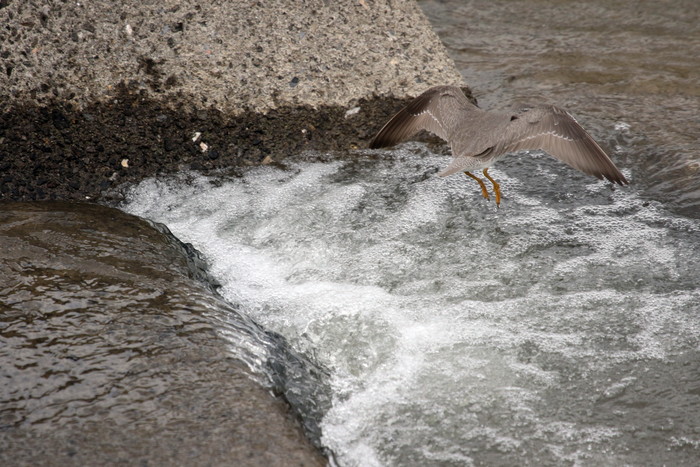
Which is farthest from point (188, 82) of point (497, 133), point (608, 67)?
point (608, 67)

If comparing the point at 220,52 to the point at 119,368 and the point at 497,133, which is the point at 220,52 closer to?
the point at 497,133

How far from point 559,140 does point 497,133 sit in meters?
0.34

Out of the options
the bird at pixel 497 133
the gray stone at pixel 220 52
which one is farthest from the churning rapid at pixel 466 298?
the gray stone at pixel 220 52

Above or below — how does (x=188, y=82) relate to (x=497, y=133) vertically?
above

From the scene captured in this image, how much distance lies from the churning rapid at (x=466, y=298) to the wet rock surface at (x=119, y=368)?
43cm

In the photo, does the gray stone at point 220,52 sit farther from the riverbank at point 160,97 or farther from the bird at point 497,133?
the bird at point 497,133

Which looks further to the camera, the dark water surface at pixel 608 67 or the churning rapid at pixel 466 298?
the dark water surface at pixel 608 67

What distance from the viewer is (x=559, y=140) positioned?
386 centimetres

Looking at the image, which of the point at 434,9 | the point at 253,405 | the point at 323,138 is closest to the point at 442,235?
the point at 323,138

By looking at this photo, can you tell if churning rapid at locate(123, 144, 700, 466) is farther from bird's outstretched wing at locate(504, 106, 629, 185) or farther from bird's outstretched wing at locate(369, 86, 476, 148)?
bird's outstretched wing at locate(504, 106, 629, 185)

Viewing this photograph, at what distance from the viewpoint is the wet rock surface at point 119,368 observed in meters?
2.32

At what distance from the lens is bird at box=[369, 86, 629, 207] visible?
3.79m

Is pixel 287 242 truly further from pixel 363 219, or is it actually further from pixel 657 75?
pixel 657 75

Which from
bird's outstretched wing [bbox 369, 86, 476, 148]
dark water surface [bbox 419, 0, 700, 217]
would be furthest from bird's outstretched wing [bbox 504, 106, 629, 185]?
dark water surface [bbox 419, 0, 700, 217]
